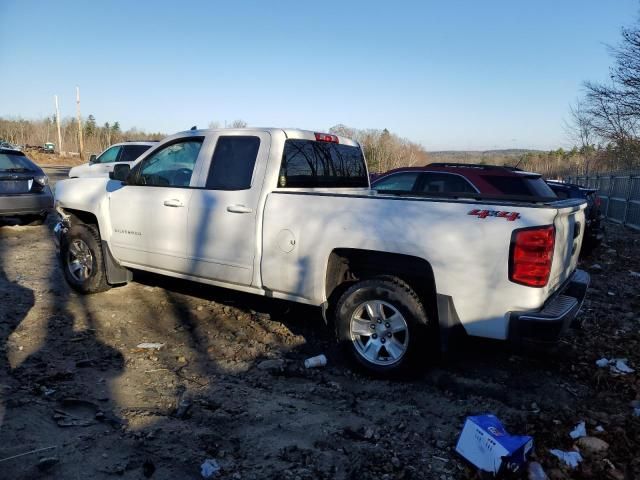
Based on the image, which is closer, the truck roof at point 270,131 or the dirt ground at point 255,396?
the dirt ground at point 255,396

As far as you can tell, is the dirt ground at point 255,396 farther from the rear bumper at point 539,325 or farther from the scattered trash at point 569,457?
the rear bumper at point 539,325

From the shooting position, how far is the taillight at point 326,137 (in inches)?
207

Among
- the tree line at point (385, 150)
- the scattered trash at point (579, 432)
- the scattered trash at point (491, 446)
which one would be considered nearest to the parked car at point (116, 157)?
the scattered trash at point (491, 446)

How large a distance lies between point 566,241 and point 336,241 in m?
1.79

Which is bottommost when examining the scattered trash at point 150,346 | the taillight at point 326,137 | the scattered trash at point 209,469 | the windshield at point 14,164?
the scattered trash at point 150,346

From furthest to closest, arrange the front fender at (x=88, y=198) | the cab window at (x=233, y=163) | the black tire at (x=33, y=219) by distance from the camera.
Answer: the black tire at (x=33, y=219)
the front fender at (x=88, y=198)
the cab window at (x=233, y=163)

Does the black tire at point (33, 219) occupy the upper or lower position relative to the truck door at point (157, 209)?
lower

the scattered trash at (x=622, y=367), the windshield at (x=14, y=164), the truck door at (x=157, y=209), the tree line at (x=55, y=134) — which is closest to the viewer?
the scattered trash at (x=622, y=367)

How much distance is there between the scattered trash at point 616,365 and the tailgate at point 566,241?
92cm

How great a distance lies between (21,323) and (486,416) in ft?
14.5

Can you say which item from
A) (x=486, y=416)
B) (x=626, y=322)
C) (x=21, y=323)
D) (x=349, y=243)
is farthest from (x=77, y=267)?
(x=626, y=322)

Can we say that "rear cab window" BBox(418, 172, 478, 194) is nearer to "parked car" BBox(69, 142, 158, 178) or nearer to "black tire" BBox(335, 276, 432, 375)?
"black tire" BBox(335, 276, 432, 375)

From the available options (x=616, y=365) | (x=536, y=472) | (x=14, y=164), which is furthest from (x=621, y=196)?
(x=14, y=164)

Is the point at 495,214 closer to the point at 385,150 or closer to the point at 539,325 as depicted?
the point at 539,325
